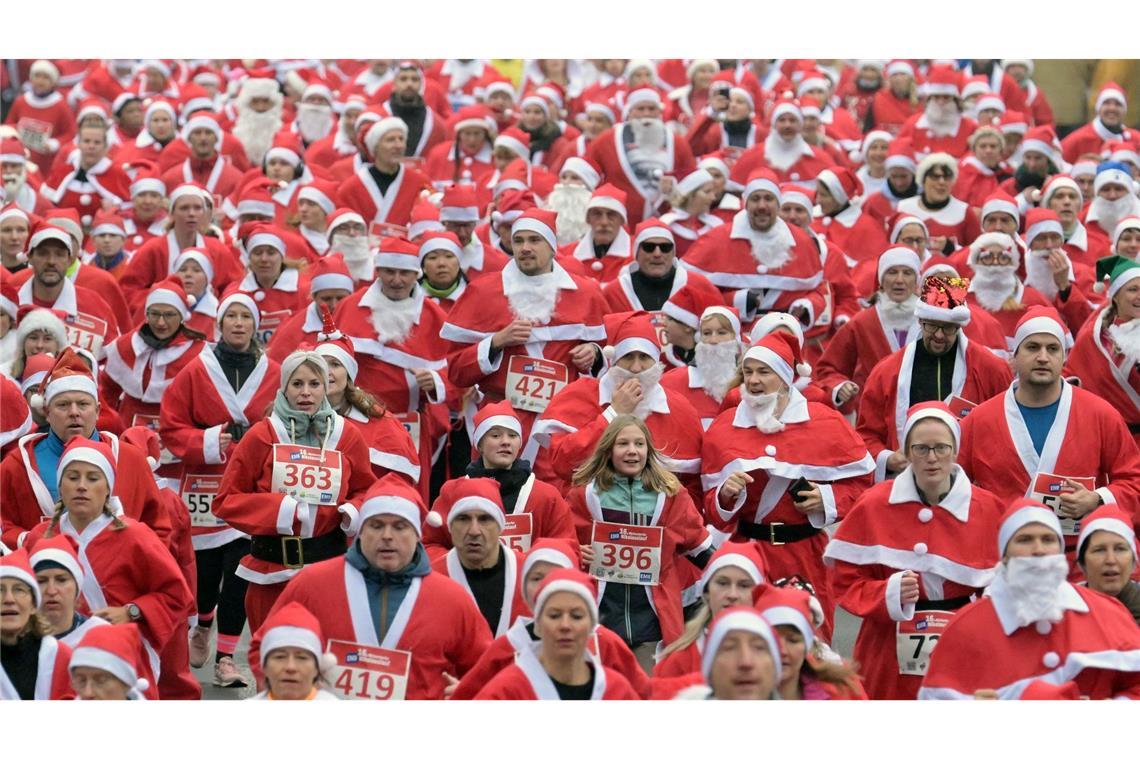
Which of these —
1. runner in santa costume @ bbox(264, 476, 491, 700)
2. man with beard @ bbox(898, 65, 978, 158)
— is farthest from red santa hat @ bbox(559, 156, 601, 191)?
runner in santa costume @ bbox(264, 476, 491, 700)

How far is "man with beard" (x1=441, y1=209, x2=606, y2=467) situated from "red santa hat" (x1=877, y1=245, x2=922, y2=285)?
72.9 inches

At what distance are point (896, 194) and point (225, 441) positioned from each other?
7.06m

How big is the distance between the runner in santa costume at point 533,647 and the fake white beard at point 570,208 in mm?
7229

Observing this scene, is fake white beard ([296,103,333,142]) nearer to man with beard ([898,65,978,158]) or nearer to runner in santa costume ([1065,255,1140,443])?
man with beard ([898,65,978,158])

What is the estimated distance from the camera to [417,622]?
8797mm

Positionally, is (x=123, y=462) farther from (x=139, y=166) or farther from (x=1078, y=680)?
(x=139, y=166)

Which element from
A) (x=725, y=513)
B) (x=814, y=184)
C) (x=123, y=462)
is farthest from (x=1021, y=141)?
(x=123, y=462)

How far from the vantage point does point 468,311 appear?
1246cm

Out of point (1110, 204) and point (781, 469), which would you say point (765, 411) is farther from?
point (1110, 204)

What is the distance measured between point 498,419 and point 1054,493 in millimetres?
2656

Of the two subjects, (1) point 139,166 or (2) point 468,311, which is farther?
(1) point 139,166

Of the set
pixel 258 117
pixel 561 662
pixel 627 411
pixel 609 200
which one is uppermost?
pixel 258 117

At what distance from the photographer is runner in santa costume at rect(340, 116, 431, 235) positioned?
16.1m

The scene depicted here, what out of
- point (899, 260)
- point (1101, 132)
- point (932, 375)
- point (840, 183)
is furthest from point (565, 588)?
point (1101, 132)
